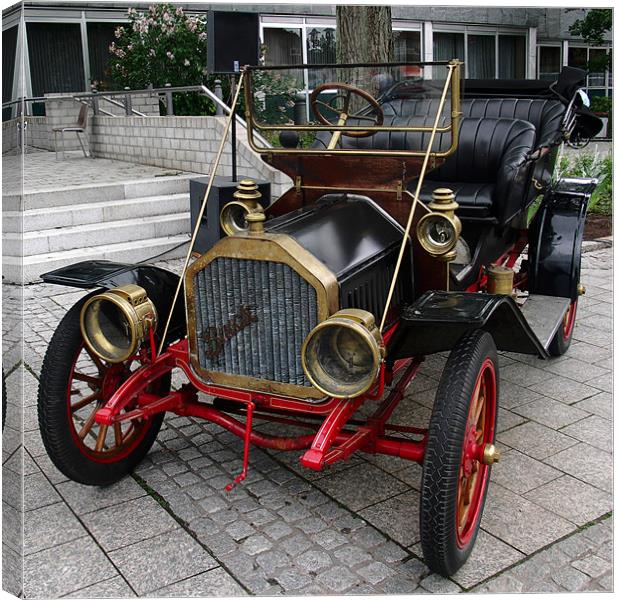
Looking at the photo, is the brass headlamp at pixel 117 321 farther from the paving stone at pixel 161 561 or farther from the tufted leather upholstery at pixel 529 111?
the tufted leather upholstery at pixel 529 111

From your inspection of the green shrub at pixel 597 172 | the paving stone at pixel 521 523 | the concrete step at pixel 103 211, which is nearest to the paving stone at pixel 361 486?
the paving stone at pixel 521 523

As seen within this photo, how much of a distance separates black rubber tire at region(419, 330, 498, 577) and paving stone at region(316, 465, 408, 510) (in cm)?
55

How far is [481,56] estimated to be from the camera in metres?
14.4

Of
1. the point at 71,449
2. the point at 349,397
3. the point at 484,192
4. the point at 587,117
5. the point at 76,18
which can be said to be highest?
the point at 76,18

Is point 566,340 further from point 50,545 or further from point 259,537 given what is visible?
point 50,545

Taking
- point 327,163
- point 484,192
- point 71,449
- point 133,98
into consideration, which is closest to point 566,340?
point 484,192

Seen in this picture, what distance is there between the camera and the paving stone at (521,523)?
263 cm

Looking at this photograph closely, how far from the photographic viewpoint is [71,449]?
278 cm

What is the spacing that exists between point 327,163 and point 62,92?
9.28 meters

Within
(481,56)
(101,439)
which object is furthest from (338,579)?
(481,56)

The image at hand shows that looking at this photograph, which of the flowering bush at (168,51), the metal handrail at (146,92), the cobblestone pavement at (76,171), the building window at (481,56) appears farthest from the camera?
the building window at (481,56)

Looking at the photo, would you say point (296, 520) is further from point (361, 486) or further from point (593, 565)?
point (593, 565)

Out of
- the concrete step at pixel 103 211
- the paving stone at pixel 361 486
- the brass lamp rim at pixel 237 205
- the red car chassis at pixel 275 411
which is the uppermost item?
the brass lamp rim at pixel 237 205

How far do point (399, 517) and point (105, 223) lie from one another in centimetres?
525
